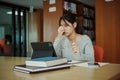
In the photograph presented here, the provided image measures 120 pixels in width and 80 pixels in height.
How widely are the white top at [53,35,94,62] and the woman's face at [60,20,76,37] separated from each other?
0.08 meters

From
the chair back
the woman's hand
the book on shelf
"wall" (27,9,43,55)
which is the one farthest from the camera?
"wall" (27,9,43,55)

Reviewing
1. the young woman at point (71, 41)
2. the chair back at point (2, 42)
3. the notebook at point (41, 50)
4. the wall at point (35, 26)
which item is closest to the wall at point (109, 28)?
the young woman at point (71, 41)

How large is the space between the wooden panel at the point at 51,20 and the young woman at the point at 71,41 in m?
2.21

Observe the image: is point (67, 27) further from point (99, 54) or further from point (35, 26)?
point (35, 26)

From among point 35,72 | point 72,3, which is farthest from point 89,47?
point 72,3

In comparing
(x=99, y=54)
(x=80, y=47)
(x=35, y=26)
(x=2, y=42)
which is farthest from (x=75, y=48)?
(x=35, y=26)

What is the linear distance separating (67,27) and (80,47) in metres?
0.29

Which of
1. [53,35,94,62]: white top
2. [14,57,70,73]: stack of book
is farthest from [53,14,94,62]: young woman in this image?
[14,57,70,73]: stack of book

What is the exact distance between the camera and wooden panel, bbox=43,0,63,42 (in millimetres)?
4457

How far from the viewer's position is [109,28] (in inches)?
147

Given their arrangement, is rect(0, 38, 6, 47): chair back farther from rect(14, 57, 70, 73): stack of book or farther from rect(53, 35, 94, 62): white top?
rect(14, 57, 70, 73): stack of book

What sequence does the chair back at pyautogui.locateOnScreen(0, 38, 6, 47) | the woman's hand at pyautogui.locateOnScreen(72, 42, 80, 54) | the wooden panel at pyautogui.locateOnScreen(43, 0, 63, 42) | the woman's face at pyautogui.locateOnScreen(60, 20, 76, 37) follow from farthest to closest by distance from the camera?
1. the chair back at pyautogui.locateOnScreen(0, 38, 6, 47)
2. the wooden panel at pyautogui.locateOnScreen(43, 0, 63, 42)
3. the woman's face at pyautogui.locateOnScreen(60, 20, 76, 37)
4. the woman's hand at pyautogui.locateOnScreen(72, 42, 80, 54)

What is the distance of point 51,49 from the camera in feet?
5.32

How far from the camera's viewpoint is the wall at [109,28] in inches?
145
